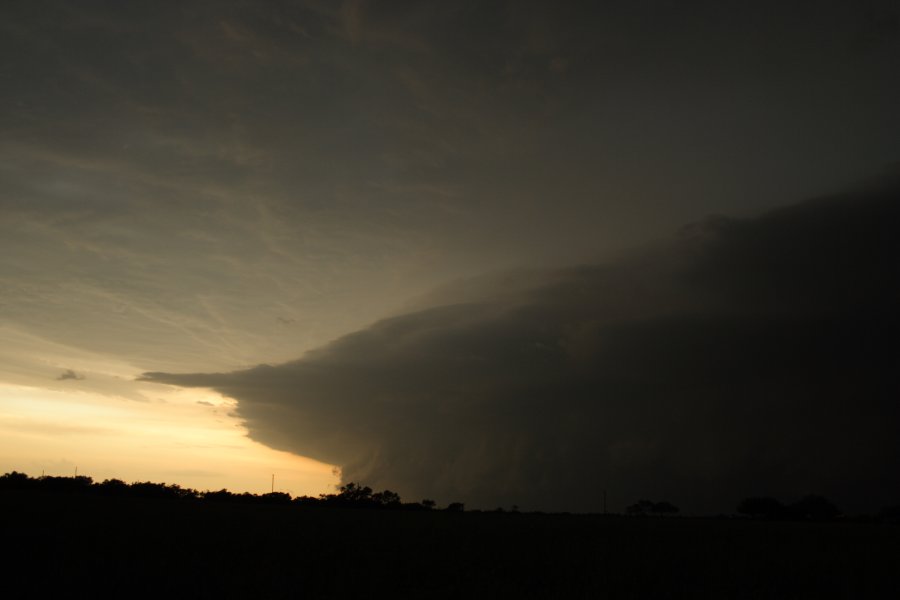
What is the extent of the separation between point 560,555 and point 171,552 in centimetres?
1936

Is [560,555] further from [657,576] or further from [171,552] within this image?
[171,552]

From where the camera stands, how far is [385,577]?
25.4 m

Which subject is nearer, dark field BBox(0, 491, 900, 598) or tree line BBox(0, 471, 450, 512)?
dark field BBox(0, 491, 900, 598)

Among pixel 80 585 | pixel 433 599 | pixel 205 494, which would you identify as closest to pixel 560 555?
pixel 433 599

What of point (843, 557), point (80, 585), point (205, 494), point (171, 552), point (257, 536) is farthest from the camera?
point (205, 494)

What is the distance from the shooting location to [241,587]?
72.3 ft

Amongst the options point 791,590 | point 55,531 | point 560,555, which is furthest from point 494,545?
point 55,531

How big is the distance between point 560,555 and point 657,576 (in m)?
8.08

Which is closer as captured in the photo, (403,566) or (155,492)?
(403,566)

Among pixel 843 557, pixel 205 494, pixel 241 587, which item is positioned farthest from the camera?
pixel 205 494

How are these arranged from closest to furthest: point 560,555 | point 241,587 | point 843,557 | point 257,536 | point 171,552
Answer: point 241,587 < point 171,552 < point 560,555 < point 843,557 < point 257,536

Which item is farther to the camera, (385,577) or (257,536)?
(257,536)

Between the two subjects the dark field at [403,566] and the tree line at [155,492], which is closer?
the dark field at [403,566]

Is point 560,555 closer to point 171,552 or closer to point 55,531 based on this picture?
point 171,552
